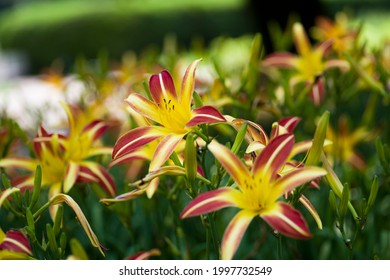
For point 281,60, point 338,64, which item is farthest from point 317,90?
→ point 281,60

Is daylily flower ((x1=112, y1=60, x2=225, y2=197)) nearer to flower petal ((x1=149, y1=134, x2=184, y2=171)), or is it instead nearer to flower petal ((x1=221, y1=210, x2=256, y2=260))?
flower petal ((x1=149, y1=134, x2=184, y2=171))

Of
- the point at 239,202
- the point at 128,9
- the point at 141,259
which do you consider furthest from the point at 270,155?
the point at 128,9

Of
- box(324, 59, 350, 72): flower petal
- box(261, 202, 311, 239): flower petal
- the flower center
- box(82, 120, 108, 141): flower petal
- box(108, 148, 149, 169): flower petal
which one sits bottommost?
box(261, 202, 311, 239): flower petal

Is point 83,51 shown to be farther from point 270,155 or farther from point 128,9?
point 270,155

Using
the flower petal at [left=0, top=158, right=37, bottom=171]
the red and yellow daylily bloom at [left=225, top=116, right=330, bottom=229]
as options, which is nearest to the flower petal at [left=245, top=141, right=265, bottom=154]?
the red and yellow daylily bloom at [left=225, top=116, right=330, bottom=229]

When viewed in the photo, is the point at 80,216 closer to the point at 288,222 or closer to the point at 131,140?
the point at 131,140

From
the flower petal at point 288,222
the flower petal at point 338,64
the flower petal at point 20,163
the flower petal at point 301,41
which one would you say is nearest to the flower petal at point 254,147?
the flower petal at point 288,222
